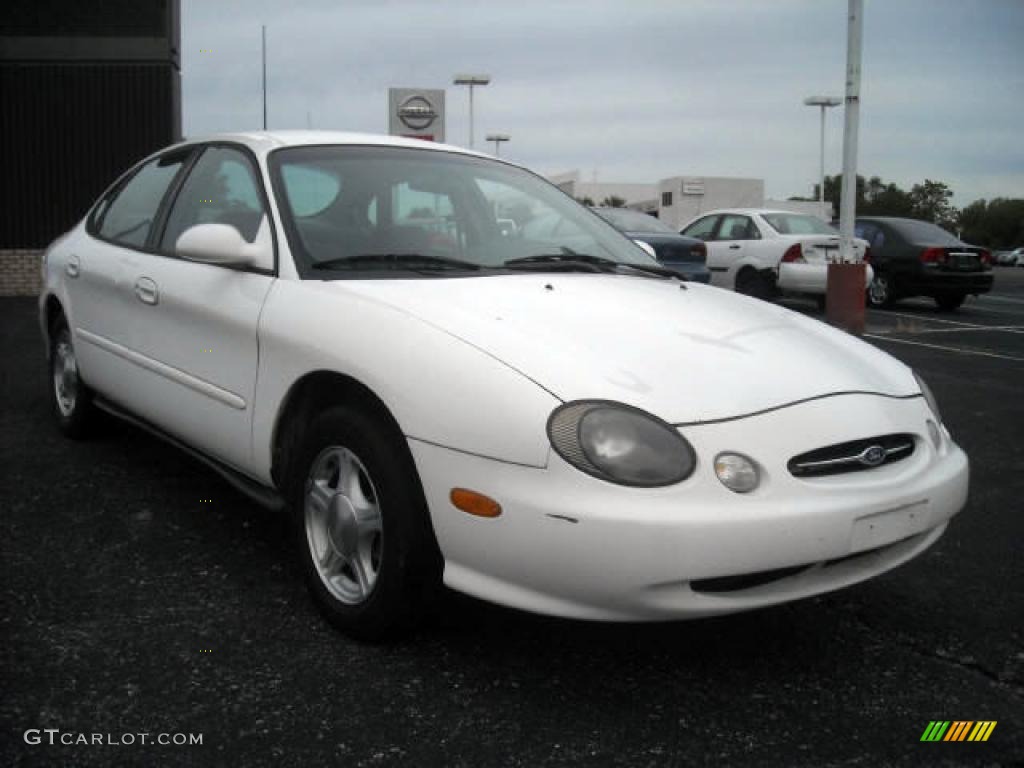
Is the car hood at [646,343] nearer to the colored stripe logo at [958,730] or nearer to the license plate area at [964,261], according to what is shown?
the colored stripe logo at [958,730]

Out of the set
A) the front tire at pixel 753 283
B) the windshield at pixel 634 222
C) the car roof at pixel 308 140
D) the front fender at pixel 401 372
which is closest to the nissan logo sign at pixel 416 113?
the windshield at pixel 634 222

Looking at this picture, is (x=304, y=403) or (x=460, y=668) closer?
(x=460, y=668)

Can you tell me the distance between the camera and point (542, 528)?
7.50 ft

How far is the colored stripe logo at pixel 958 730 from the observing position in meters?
2.35

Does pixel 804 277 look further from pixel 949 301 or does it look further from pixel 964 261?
pixel 949 301

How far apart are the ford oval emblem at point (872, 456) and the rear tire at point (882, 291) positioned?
1335cm

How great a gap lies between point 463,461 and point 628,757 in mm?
749

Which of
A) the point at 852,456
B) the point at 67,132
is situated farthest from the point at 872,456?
the point at 67,132

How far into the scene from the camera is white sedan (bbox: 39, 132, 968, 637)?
7.52 feet

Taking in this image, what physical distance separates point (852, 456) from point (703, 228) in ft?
42.5

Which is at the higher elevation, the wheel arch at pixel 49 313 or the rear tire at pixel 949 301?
the wheel arch at pixel 49 313

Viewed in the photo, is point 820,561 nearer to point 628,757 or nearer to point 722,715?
point 722,715

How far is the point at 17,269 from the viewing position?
47.7 feet

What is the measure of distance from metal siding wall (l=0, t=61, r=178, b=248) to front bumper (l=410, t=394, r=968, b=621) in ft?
44.6
